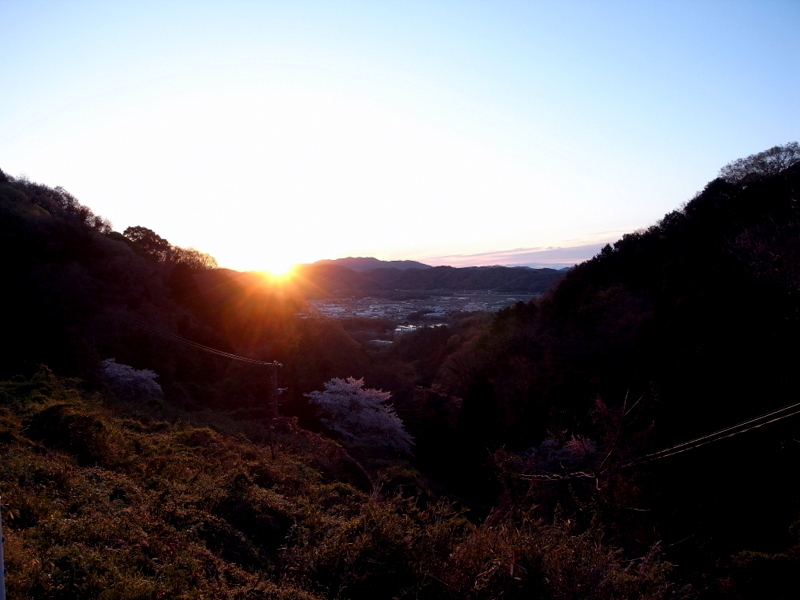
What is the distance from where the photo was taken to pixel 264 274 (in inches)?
2068

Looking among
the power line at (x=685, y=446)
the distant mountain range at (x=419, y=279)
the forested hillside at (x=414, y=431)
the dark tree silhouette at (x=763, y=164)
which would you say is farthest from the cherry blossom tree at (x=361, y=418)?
the distant mountain range at (x=419, y=279)

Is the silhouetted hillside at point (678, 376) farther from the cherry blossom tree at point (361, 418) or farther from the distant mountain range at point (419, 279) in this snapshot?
the distant mountain range at point (419, 279)

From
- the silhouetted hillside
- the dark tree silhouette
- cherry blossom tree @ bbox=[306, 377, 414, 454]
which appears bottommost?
cherry blossom tree @ bbox=[306, 377, 414, 454]

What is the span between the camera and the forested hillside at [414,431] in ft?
18.5

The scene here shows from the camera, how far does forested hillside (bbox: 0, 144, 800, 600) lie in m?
5.63

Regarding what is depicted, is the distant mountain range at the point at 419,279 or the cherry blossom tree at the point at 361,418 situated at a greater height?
the distant mountain range at the point at 419,279

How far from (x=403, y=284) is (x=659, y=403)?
3493 inches

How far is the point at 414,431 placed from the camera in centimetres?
2623

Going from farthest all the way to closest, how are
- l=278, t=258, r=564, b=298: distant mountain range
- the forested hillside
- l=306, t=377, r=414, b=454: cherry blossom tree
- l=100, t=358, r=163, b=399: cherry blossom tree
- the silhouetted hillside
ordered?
l=278, t=258, r=564, b=298: distant mountain range, l=306, t=377, r=414, b=454: cherry blossom tree, l=100, t=358, r=163, b=399: cherry blossom tree, the silhouetted hillside, the forested hillside

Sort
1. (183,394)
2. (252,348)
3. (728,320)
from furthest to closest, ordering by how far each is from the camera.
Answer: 1. (252,348)
2. (183,394)
3. (728,320)

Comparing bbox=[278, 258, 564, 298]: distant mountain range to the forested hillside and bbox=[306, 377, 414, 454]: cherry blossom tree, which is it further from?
bbox=[306, 377, 414, 454]: cherry blossom tree

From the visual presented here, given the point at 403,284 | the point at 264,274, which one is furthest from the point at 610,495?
the point at 403,284

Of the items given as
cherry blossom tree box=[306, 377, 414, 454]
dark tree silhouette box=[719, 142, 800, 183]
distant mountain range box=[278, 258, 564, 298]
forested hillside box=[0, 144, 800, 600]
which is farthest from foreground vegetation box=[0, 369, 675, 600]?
distant mountain range box=[278, 258, 564, 298]

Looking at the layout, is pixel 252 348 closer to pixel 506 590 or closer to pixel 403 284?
pixel 506 590
